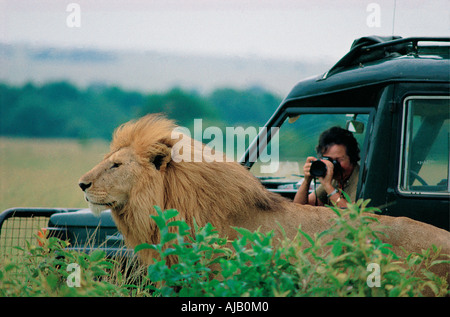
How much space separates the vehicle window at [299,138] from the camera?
4.05 meters

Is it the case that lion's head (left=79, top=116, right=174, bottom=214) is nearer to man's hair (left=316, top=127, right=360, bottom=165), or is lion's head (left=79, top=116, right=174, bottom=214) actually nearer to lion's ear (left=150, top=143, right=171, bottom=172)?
lion's ear (left=150, top=143, right=171, bottom=172)

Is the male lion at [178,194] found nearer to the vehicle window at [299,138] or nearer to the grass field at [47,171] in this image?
the vehicle window at [299,138]

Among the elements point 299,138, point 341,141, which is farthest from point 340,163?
point 299,138

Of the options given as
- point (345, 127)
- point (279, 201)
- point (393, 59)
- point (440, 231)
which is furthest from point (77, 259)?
point (345, 127)

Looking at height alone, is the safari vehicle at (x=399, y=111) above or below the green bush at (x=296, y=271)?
above

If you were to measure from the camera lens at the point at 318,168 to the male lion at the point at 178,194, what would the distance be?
14.0 inches

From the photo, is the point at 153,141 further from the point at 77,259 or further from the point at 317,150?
the point at 317,150

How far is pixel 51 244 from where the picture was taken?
8.50 ft

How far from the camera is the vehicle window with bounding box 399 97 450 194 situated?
3.21 metres

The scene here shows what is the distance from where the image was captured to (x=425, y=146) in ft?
10.6

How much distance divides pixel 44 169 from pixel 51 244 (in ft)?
41.7

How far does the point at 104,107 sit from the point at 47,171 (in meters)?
4.38

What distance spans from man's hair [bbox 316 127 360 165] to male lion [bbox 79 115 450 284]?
0.78 meters

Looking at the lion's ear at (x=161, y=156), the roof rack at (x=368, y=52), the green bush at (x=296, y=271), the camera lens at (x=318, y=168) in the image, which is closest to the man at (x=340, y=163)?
the camera lens at (x=318, y=168)
